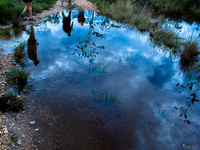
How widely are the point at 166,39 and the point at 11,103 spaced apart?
23.4 feet

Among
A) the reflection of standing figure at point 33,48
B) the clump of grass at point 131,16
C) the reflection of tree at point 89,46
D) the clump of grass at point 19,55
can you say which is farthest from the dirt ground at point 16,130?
the clump of grass at point 131,16

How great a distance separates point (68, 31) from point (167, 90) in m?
5.71

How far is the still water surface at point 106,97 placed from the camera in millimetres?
3375

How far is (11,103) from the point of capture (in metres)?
3.71

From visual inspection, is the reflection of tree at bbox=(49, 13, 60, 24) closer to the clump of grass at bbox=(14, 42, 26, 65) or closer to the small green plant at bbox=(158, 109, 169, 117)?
the clump of grass at bbox=(14, 42, 26, 65)

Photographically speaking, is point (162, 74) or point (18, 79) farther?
point (162, 74)

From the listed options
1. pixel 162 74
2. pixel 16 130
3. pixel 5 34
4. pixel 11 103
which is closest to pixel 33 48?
pixel 5 34

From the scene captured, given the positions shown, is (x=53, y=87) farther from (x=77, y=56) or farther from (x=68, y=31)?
A: (x=68, y=31)

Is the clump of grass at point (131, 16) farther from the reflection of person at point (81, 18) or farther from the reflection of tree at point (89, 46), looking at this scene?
the reflection of tree at point (89, 46)

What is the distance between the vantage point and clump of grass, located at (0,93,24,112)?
12.1 feet

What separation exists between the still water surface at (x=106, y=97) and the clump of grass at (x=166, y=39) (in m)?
0.68

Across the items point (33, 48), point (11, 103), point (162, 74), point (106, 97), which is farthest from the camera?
point (33, 48)

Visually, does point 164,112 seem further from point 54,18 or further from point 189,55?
point 54,18

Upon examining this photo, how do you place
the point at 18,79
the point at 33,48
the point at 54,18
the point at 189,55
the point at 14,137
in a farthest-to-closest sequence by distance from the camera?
the point at 54,18
the point at 189,55
the point at 33,48
the point at 18,79
the point at 14,137
